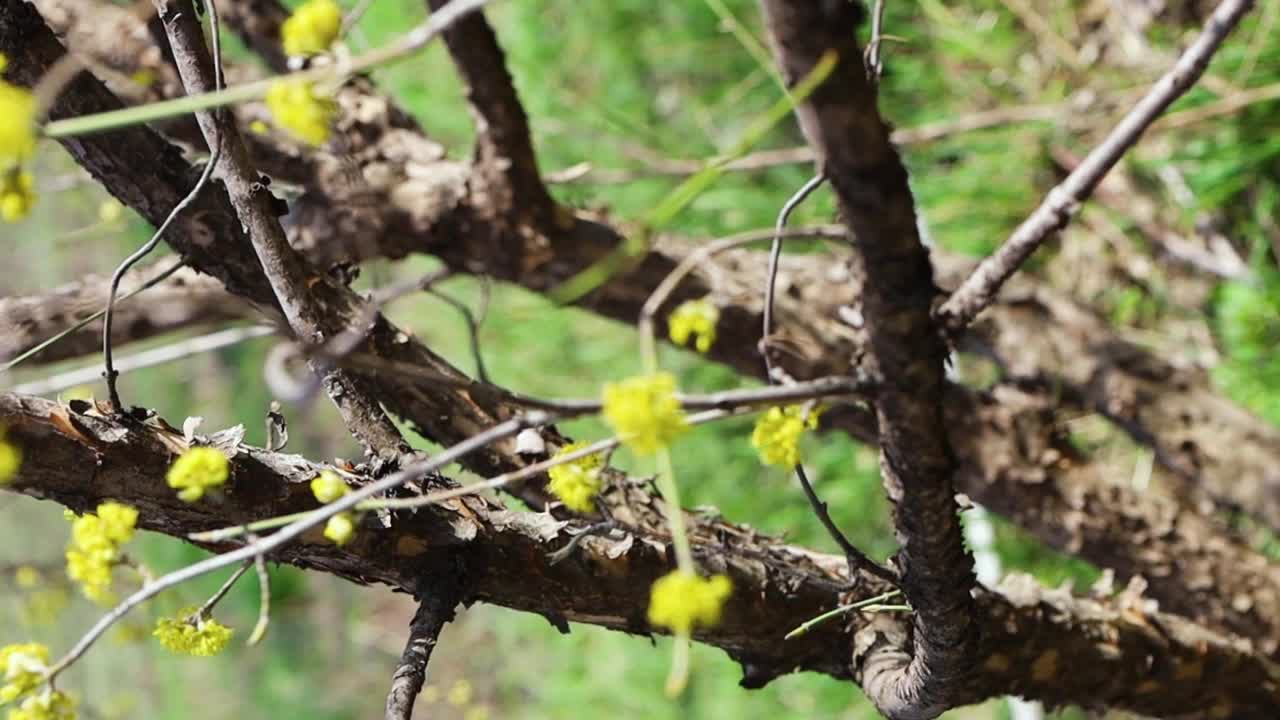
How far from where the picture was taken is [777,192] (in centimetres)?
125

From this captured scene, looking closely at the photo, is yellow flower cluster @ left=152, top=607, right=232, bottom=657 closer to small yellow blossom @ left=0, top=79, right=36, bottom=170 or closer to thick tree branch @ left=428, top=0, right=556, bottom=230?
small yellow blossom @ left=0, top=79, right=36, bottom=170

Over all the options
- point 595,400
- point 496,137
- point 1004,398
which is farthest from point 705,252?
point 1004,398

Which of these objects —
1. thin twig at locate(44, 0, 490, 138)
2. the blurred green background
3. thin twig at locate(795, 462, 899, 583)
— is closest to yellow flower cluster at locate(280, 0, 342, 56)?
thin twig at locate(44, 0, 490, 138)

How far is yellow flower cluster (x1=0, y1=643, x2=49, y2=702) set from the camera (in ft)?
0.92

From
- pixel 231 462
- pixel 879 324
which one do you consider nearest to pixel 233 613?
pixel 231 462

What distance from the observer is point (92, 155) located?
1.46 feet

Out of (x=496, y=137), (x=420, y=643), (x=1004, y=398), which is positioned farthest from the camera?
(x=1004, y=398)

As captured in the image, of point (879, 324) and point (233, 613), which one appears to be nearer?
point (879, 324)

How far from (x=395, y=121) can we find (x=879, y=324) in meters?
0.58

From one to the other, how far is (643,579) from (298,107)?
0.95 feet

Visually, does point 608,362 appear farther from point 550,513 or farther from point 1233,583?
point 550,513

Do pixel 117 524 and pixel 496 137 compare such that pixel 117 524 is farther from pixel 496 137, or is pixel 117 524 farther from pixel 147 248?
pixel 496 137

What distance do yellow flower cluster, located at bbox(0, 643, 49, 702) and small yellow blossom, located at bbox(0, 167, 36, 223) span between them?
112 mm

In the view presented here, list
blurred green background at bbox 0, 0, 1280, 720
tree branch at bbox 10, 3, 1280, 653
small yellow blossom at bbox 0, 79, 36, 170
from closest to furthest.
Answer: small yellow blossom at bbox 0, 79, 36, 170, tree branch at bbox 10, 3, 1280, 653, blurred green background at bbox 0, 0, 1280, 720
